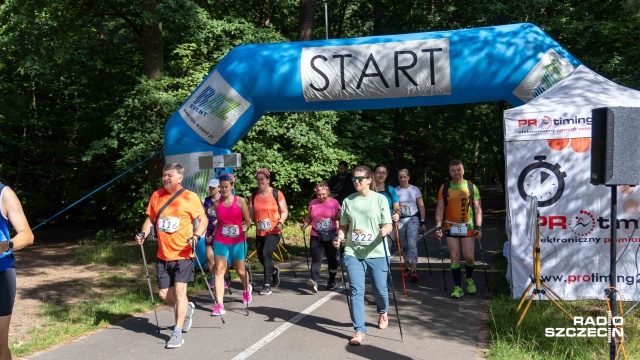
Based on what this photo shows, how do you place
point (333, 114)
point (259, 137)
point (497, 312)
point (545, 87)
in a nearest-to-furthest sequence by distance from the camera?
1. point (497, 312)
2. point (545, 87)
3. point (259, 137)
4. point (333, 114)

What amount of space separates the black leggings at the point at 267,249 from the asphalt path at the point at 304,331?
32cm

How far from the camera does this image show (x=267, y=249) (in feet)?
33.0

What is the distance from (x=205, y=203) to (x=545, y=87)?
536cm

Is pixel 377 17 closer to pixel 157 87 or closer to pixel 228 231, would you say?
pixel 157 87

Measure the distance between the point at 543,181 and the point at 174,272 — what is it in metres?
4.58

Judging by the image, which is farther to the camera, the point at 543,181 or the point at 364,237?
the point at 543,181

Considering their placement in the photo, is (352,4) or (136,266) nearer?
(136,266)

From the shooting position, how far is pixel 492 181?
6222 centimetres

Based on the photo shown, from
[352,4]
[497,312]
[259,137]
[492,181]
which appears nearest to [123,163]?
[259,137]

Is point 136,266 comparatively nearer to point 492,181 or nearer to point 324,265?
point 324,265

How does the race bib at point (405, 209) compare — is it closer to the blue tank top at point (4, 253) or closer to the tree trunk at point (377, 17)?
the blue tank top at point (4, 253)

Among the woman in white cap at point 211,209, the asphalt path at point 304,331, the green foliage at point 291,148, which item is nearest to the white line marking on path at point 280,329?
the asphalt path at point 304,331

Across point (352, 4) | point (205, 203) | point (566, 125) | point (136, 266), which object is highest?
point (352, 4)

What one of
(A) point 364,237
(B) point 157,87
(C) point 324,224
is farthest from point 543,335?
(B) point 157,87
